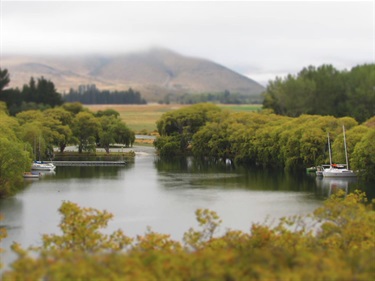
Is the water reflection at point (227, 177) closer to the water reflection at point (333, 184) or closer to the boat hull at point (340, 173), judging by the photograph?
the water reflection at point (333, 184)

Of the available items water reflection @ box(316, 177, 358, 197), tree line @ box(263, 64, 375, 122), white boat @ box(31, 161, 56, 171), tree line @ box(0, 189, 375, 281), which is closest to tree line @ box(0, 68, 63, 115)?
tree line @ box(263, 64, 375, 122)

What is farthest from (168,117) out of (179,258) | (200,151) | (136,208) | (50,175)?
(179,258)

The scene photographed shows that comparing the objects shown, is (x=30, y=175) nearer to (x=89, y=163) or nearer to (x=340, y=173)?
(x=89, y=163)

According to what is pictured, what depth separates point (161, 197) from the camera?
189 feet

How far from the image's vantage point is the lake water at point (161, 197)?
146 feet

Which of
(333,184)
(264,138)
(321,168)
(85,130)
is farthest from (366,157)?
(85,130)

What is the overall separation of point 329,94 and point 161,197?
7203 centimetres

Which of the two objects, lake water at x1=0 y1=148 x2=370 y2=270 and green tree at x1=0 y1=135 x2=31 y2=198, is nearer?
lake water at x1=0 y1=148 x2=370 y2=270

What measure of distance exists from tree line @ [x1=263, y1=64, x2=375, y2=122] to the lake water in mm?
40605

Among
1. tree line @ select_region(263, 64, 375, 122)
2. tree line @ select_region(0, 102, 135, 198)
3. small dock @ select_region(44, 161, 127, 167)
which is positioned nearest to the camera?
tree line @ select_region(0, 102, 135, 198)

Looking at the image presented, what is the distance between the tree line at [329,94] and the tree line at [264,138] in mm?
13281

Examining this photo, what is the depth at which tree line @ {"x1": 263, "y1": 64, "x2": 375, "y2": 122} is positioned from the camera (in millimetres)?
116688

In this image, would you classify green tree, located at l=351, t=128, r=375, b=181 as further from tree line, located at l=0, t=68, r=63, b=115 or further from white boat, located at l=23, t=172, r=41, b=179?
tree line, located at l=0, t=68, r=63, b=115

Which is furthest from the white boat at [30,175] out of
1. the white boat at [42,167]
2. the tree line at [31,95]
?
the tree line at [31,95]
